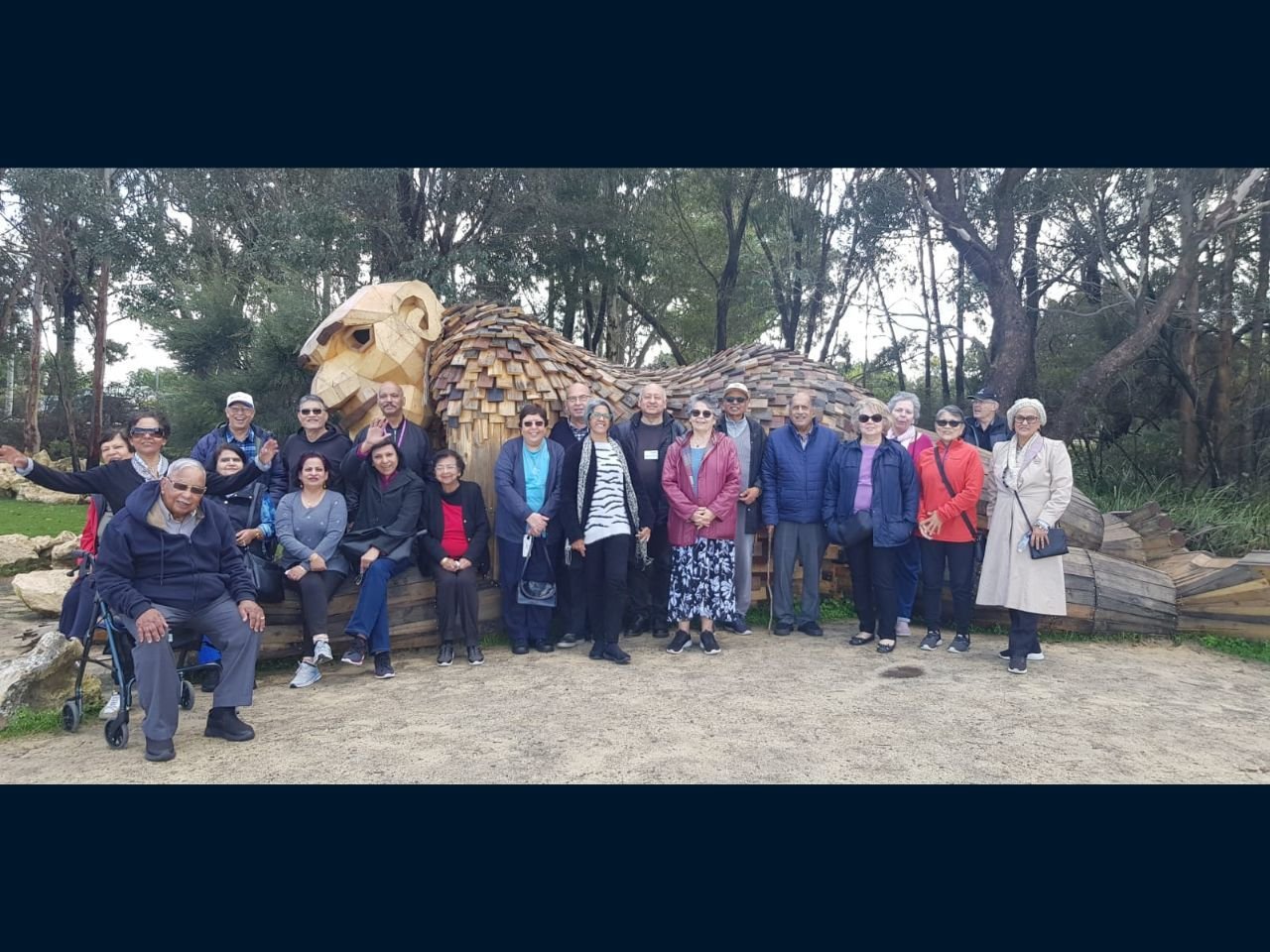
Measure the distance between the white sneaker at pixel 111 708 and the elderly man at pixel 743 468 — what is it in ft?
13.1

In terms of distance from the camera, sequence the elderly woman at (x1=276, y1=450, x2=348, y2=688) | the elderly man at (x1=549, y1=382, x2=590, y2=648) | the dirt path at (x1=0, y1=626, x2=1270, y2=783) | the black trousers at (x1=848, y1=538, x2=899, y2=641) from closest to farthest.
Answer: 1. the dirt path at (x1=0, y1=626, x2=1270, y2=783)
2. the elderly woman at (x1=276, y1=450, x2=348, y2=688)
3. the black trousers at (x1=848, y1=538, x2=899, y2=641)
4. the elderly man at (x1=549, y1=382, x2=590, y2=648)

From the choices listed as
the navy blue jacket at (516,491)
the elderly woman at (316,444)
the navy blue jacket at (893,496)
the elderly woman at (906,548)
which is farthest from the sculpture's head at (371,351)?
the elderly woman at (906,548)

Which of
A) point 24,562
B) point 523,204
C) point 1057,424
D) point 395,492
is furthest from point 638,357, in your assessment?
point 395,492

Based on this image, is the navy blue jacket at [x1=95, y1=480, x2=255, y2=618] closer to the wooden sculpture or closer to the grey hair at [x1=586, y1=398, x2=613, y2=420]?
the wooden sculpture

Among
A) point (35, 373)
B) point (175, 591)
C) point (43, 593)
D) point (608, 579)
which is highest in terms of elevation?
point (35, 373)

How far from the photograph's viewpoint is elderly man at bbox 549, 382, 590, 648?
611 cm

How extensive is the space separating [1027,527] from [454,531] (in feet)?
12.8

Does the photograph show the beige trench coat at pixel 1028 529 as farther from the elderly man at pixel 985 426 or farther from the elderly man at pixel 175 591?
the elderly man at pixel 175 591

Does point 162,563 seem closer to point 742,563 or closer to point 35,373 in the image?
point 742,563

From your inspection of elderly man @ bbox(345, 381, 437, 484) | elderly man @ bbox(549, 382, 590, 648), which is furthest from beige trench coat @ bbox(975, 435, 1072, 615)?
elderly man @ bbox(345, 381, 437, 484)

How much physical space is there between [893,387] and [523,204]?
450 inches

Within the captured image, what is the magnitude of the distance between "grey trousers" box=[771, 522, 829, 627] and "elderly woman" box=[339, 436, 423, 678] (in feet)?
9.02

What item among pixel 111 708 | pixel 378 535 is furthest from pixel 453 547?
pixel 111 708

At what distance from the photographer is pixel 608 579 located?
571cm
